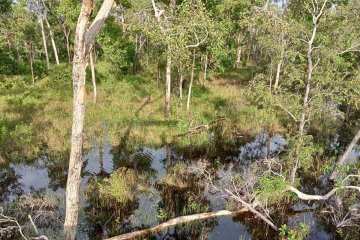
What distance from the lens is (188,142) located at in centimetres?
1978

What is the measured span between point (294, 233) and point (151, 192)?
5959mm

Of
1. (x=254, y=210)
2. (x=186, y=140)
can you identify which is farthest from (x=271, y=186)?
(x=186, y=140)

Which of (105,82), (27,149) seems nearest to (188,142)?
(27,149)

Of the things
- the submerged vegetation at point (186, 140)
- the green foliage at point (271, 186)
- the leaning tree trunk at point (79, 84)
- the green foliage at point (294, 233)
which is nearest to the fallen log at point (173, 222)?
the submerged vegetation at point (186, 140)

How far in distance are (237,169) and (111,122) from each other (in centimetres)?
864

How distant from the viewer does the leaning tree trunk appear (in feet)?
25.2

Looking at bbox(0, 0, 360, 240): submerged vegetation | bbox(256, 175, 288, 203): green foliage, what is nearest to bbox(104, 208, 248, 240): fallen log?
bbox(0, 0, 360, 240): submerged vegetation

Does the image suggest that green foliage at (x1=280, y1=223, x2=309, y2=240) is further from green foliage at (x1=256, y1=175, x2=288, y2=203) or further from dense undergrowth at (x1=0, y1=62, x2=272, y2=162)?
dense undergrowth at (x1=0, y1=62, x2=272, y2=162)

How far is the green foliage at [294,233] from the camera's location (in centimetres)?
1089

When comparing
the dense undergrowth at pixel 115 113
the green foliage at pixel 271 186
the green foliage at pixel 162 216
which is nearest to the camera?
the green foliage at pixel 271 186

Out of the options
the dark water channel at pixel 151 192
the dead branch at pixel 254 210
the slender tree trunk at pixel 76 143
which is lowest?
the dark water channel at pixel 151 192

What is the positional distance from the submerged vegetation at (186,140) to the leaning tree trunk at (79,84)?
3 cm

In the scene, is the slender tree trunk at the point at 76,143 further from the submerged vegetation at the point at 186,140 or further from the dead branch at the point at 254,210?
the dead branch at the point at 254,210

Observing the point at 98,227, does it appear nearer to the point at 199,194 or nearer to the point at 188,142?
the point at 199,194
